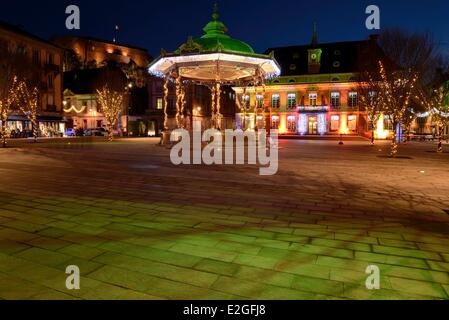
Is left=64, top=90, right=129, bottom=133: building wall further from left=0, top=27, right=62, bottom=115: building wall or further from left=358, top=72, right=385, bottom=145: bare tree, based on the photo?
left=358, top=72, right=385, bottom=145: bare tree

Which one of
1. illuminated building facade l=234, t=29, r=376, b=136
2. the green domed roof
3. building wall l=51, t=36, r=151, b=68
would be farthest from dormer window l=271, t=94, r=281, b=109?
building wall l=51, t=36, r=151, b=68

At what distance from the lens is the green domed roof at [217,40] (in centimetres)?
1989

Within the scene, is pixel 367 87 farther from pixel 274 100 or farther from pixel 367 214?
pixel 367 214

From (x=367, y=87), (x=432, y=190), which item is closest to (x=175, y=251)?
(x=432, y=190)

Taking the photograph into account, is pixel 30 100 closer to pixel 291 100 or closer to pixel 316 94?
pixel 291 100

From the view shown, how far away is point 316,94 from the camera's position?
56.8m

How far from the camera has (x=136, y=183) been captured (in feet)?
33.7

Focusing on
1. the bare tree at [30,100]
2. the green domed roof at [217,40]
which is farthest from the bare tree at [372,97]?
the bare tree at [30,100]

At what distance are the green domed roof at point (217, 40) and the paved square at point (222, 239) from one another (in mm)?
11616

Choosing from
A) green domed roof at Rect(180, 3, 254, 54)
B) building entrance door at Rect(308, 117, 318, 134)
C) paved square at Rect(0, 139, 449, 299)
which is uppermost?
green domed roof at Rect(180, 3, 254, 54)

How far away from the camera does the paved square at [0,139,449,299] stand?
3.80 metres

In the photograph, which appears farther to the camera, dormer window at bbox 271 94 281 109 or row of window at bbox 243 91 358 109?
dormer window at bbox 271 94 281 109

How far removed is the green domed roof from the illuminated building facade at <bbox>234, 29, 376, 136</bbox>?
32055 mm

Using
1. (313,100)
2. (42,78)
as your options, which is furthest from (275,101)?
(42,78)
